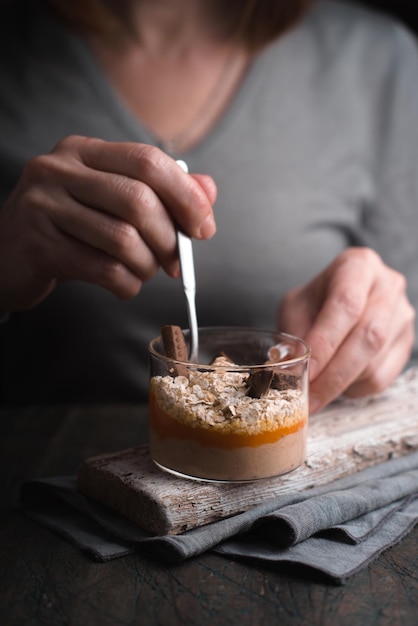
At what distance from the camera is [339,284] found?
0.92 m

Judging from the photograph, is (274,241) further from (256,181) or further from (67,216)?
(67,216)

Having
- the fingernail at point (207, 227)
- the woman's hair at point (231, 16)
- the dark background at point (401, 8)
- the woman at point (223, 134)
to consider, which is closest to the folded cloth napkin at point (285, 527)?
the fingernail at point (207, 227)

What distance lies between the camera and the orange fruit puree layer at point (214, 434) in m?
0.68

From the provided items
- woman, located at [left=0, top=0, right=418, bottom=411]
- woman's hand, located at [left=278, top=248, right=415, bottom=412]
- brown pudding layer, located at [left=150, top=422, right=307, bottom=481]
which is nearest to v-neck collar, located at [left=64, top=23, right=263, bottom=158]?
woman, located at [left=0, top=0, right=418, bottom=411]

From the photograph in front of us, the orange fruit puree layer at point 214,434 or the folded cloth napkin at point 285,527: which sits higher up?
the orange fruit puree layer at point 214,434

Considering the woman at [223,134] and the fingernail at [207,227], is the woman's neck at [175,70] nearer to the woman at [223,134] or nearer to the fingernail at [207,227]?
the woman at [223,134]

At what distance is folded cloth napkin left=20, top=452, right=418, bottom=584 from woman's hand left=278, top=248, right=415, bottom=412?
15 centimetres

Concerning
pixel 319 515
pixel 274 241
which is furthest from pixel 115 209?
pixel 274 241

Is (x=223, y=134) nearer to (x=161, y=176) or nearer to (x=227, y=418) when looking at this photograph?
(x=161, y=176)

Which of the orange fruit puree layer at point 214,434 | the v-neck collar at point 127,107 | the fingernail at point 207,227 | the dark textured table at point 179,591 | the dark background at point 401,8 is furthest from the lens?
the dark background at point 401,8

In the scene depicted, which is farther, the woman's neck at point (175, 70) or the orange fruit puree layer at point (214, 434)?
the woman's neck at point (175, 70)

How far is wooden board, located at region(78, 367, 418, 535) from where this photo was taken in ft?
2.24

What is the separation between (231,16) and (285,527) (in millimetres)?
1061

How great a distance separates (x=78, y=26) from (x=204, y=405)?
36.3 inches
